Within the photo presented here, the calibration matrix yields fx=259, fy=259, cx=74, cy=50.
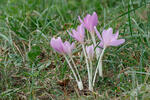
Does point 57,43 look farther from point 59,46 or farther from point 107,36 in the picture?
point 107,36

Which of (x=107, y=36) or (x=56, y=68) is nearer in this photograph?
(x=107, y=36)

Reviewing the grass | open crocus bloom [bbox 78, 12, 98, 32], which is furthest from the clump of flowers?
the grass

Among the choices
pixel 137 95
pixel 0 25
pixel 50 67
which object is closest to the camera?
pixel 137 95

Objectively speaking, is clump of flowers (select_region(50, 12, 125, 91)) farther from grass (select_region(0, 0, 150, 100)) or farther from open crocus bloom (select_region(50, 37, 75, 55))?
grass (select_region(0, 0, 150, 100))

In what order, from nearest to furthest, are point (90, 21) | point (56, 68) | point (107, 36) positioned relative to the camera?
point (107, 36)
point (90, 21)
point (56, 68)

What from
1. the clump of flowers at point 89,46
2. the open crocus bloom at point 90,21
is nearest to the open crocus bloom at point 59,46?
the clump of flowers at point 89,46

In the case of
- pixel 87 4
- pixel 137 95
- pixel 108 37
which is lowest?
pixel 137 95

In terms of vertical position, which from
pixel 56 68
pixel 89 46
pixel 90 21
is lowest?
pixel 56 68

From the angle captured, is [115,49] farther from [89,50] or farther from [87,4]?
[87,4]

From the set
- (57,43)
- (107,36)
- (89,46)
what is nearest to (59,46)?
(57,43)

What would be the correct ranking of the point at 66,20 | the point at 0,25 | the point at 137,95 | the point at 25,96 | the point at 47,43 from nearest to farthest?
1. the point at 137,95
2. the point at 25,96
3. the point at 47,43
4. the point at 0,25
5. the point at 66,20

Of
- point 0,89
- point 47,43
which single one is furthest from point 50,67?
point 0,89
